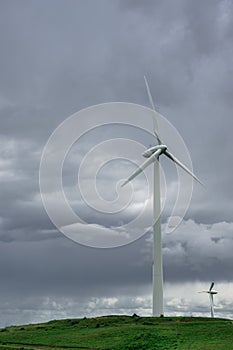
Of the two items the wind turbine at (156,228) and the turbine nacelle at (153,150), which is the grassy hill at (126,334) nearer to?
the wind turbine at (156,228)

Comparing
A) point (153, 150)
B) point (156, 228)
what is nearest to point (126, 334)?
point (156, 228)

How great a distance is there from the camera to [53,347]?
8619cm

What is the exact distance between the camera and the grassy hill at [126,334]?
8019 cm

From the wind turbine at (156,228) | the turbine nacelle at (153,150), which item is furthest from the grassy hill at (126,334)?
the turbine nacelle at (153,150)

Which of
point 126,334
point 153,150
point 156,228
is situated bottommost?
point 126,334

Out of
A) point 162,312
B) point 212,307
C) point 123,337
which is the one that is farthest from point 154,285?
point 212,307

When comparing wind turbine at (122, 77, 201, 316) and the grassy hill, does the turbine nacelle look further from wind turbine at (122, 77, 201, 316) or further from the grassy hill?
the grassy hill

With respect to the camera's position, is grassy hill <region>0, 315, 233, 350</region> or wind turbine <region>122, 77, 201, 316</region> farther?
wind turbine <region>122, 77, 201, 316</region>

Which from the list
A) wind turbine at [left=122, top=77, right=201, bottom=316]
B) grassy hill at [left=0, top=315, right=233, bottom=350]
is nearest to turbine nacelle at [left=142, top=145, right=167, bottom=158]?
wind turbine at [left=122, top=77, right=201, bottom=316]

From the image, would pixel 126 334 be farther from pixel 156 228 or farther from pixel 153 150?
pixel 153 150

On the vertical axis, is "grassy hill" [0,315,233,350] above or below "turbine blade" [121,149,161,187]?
below

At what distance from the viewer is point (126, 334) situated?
289 ft

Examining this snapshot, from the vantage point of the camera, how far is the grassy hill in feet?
263

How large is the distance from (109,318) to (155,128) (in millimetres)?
39755
